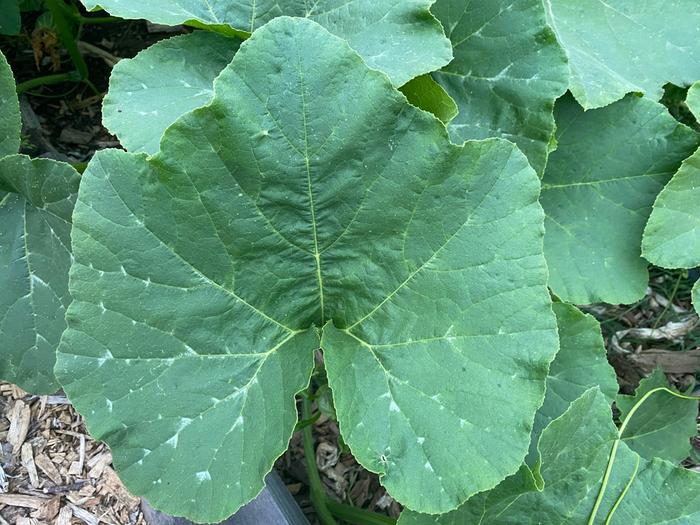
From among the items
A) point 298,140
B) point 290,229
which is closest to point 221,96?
point 298,140

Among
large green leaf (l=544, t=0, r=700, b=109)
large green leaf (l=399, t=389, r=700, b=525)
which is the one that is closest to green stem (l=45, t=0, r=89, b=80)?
large green leaf (l=544, t=0, r=700, b=109)

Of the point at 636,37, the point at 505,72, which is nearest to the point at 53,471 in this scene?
the point at 505,72

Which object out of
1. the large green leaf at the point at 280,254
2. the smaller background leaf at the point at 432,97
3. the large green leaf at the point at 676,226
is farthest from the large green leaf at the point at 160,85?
the large green leaf at the point at 676,226

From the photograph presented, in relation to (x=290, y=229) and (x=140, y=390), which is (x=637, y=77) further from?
(x=140, y=390)

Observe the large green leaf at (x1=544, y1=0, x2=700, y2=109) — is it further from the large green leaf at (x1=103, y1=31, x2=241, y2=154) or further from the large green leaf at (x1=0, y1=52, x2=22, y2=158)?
→ the large green leaf at (x1=0, y1=52, x2=22, y2=158)

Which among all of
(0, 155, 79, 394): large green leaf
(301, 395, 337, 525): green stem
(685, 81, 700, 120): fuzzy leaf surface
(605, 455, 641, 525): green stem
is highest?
(685, 81, 700, 120): fuzzy leaf surface

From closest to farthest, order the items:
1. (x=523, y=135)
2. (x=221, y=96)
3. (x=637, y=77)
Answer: (x=221, y=96), (x=523, y=135), (x=637, y=77)

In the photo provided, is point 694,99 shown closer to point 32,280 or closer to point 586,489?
point 586,489
